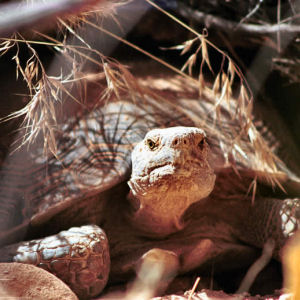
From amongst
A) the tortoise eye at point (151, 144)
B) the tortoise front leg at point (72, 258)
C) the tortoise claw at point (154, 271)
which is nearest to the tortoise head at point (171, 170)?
the tortoise eye at point (151, 144)

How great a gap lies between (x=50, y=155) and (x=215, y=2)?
6.67 ft

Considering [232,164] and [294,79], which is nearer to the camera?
[232,164]

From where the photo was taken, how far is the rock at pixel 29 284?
5.84 ft

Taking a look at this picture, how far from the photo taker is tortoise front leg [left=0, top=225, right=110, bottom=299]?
2213 millimetres

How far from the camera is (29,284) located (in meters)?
1.84

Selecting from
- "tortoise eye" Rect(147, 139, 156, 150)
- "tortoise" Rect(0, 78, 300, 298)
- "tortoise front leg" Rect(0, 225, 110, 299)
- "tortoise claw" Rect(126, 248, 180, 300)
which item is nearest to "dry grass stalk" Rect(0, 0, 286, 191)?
"tortoise" Rect(0, 78, 300, 298)

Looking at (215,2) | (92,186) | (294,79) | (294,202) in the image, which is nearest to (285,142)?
(294,79)

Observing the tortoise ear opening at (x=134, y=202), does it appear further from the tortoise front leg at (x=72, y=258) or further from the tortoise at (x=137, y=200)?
the tortoise front leg at (x=72, y=258)

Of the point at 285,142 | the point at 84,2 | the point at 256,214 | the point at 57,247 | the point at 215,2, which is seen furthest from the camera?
the point at 215,2

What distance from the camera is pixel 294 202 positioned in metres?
2.75

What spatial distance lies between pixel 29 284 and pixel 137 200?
34.6 inches

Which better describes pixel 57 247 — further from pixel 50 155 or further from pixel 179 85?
pixel 179 85

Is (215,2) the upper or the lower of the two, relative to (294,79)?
upper

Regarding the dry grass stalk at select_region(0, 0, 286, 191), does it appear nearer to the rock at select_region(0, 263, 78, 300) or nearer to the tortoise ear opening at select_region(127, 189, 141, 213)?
the tortoise ear opening at select_region(127, 189, 141, 213)
